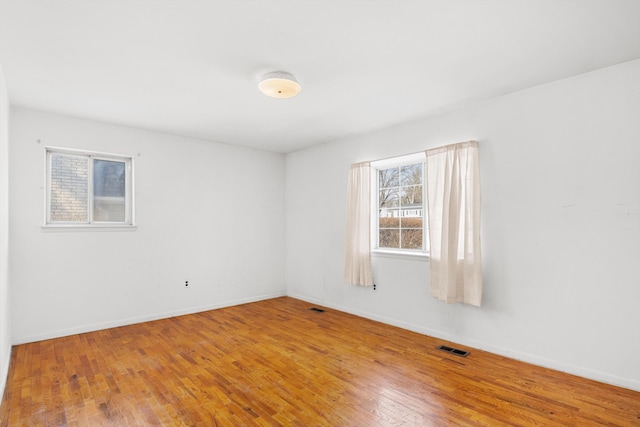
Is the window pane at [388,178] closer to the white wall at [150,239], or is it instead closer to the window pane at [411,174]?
the window pane at [411,174]

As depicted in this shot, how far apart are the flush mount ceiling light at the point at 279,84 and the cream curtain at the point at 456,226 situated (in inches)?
74.5

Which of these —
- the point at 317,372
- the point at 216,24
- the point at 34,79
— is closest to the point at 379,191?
the point at 317,372

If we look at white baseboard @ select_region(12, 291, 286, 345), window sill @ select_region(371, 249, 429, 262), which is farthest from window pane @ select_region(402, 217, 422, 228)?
white baseboard @ select_region(12, 291, 286, 345)

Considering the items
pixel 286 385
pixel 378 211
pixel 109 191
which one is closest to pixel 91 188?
pixel 109 191

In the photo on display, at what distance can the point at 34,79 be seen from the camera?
9.86 feet

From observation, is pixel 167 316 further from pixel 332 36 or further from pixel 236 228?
pixel 332 36

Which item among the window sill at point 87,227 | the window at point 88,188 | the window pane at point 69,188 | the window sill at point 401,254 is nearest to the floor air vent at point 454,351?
the window sill at point 401,254

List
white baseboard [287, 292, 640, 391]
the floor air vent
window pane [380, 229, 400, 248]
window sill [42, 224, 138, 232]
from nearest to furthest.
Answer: white baseboard [287, 292, 640, 391] → the floor air vent → window sill [42, 224, 138, 232] → window pane [380, 229, 400, 248]

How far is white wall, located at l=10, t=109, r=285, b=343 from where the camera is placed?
3.81 m

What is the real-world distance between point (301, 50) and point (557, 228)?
2.76 metres

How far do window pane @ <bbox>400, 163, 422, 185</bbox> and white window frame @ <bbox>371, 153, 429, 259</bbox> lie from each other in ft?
0.19

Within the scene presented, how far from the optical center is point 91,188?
14.2 ft

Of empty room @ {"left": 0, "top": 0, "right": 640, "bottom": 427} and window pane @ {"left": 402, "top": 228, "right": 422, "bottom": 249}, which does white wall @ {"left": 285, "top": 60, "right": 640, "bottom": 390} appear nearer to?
empty room @ {"left": 0, "top": 0, "right": 640, "bottom": 427}

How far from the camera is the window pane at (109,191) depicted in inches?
173
